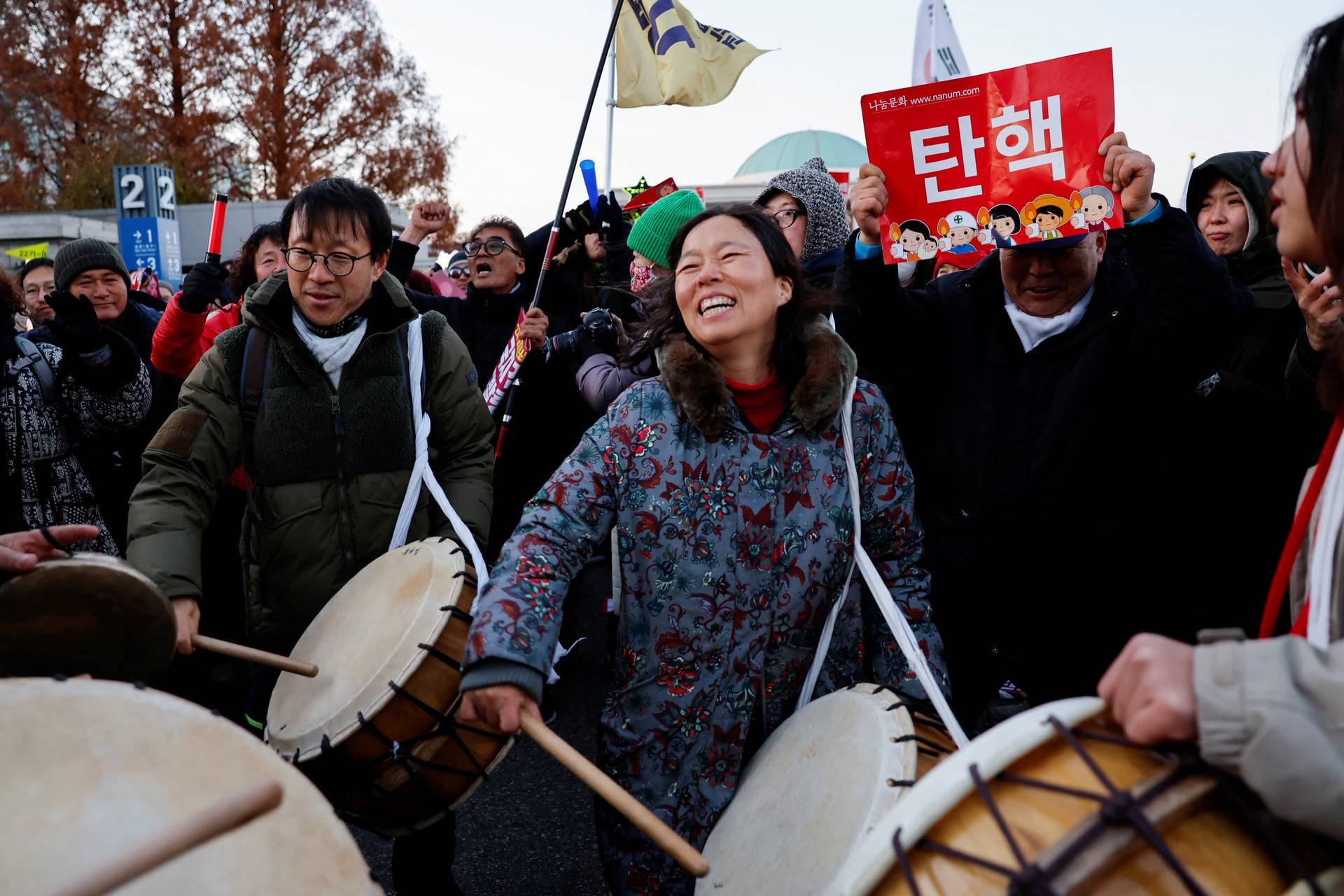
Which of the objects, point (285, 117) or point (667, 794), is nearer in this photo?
point (667, 794)

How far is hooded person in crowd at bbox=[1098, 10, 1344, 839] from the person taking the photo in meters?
1.02

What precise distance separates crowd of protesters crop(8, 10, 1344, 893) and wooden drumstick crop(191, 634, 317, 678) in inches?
6.3

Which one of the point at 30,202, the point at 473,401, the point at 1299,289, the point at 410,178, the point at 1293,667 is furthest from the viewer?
the point at 410,178

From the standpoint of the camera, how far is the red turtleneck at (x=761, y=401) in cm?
222

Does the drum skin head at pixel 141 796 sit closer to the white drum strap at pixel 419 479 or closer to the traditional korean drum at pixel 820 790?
the traditional korean drum at pixel 820 790

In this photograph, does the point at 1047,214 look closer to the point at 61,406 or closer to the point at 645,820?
the point at 645,820

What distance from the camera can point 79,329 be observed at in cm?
290

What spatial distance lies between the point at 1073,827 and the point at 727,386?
127 cm

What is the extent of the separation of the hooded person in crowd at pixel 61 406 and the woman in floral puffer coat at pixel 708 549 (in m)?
1.80

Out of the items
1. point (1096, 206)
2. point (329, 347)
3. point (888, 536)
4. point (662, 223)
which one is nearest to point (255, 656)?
point (329, 347)

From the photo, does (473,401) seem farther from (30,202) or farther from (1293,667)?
(30,202)

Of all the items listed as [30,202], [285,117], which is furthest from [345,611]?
[30,202]

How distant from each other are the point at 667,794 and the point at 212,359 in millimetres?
1736

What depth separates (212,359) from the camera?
105 inches
